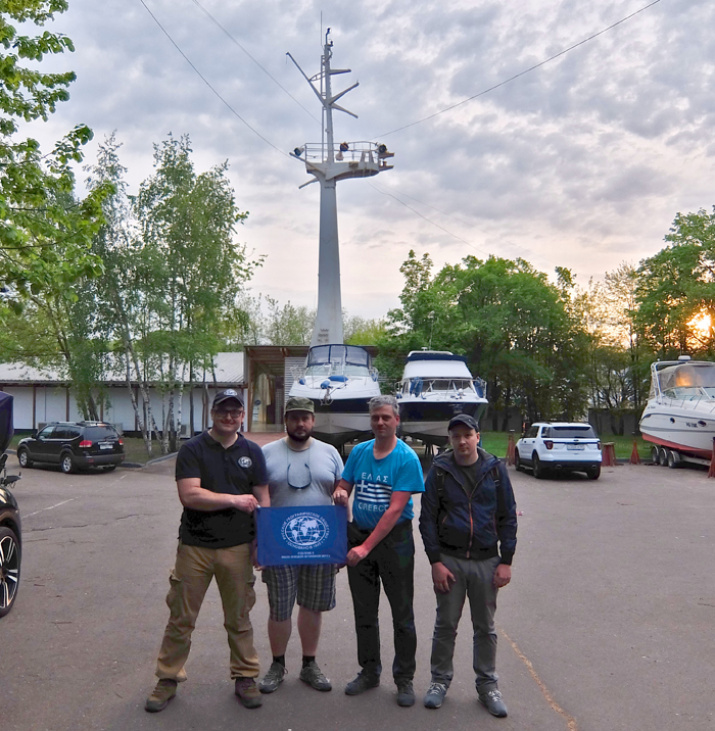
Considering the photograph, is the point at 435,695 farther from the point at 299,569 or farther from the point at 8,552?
the point at 8,552

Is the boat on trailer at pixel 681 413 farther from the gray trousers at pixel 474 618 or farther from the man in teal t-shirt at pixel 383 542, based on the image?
the man in teal t-shirt at pixel 383 542

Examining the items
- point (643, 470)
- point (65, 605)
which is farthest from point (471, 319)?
point (65, 605)

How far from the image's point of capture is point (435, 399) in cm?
2020

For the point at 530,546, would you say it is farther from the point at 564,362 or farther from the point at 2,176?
the point at 564,362

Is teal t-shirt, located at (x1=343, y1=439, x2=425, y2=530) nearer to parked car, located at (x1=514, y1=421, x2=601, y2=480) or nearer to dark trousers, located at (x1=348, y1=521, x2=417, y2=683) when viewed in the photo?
dark trousers, located at (x1=348, y1=521, x2=417, y2=683)

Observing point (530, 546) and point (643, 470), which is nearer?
point (530, 546)

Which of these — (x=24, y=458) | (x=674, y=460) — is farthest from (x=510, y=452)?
(x=24, y=458)

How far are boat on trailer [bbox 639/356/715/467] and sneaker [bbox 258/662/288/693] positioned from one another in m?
19.7

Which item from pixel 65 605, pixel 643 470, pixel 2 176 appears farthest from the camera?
pixel 643 470

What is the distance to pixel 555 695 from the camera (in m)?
4.70

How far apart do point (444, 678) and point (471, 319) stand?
33.7 meters

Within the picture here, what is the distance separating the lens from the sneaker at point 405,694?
14.8ft

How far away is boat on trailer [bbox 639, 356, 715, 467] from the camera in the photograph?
21656 mm

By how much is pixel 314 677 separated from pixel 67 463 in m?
17.7
